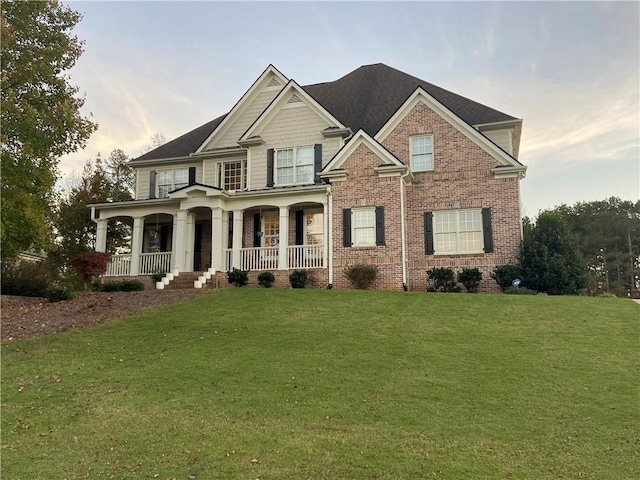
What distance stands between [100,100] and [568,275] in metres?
20.8

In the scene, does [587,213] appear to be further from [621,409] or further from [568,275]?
[621,409]

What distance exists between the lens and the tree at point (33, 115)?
13742 mm

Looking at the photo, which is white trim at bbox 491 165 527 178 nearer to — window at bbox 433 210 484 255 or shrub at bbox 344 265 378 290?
window at bbox 433 210 484 255

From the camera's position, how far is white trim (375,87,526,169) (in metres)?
18.8

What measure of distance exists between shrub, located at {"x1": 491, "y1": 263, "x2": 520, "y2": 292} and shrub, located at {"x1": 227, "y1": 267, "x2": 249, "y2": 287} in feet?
32.1

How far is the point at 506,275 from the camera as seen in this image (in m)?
17.5

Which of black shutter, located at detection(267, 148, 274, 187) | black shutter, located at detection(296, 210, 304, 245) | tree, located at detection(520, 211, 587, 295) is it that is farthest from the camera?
black shutter, located at detection(267, 148, 274, 187)

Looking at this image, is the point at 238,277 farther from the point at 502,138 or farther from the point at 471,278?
the point at 502,138

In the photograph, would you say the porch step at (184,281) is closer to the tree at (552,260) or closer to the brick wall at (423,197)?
the brick wall at (423,197)

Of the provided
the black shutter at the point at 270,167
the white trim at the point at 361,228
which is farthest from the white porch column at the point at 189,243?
the white trim at the point at 361,228

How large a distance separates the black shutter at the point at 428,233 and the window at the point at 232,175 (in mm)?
8978

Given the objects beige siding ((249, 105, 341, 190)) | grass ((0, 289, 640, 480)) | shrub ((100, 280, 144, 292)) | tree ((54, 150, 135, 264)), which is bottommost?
grass ((0, 289, 640, 480))

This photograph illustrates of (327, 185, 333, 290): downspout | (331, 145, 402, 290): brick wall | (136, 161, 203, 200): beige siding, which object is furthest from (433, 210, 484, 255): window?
(136, 161, 203, 200): beige siding

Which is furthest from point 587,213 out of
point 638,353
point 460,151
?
point 638,353
